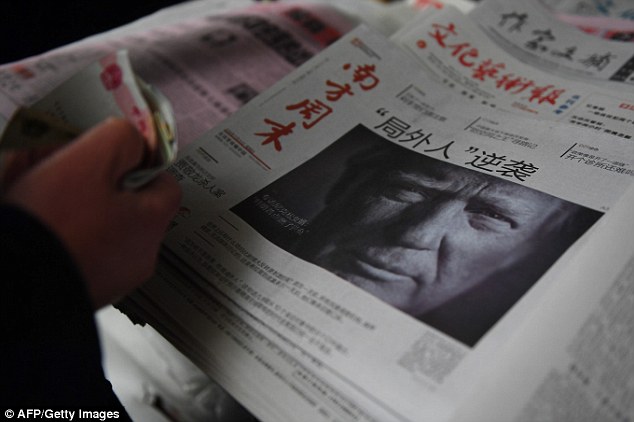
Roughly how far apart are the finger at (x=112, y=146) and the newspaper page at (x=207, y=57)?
0.24m

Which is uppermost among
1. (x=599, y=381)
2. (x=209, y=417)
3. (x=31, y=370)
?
(x=599, y=381)

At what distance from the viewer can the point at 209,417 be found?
1.70 feet

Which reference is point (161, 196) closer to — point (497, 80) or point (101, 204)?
point (101, 204)

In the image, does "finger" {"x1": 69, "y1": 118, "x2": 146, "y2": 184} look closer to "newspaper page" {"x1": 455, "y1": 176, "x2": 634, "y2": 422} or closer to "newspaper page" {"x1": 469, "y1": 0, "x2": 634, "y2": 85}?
"newspaper page" {"x1": 455, "y1": 176, "x2": 634, "y2": 422}

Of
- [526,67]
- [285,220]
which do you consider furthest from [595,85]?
[285,220]

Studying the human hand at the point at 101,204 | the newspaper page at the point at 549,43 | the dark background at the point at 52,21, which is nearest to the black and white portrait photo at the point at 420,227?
the human hand at the point at 101,204

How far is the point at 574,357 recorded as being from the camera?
31 cm

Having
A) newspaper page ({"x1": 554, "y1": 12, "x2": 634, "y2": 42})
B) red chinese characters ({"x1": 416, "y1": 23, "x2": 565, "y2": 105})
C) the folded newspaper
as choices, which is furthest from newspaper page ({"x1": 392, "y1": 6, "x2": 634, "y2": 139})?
the folded newspaper

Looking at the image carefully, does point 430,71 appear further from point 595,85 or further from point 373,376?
point 373,376

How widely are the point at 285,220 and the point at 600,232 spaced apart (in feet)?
0.66

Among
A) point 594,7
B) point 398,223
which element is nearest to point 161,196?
point 398,223

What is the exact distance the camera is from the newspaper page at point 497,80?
1.66 ft

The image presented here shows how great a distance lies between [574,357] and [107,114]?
0.97 ft

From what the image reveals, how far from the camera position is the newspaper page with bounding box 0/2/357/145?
0.57m
